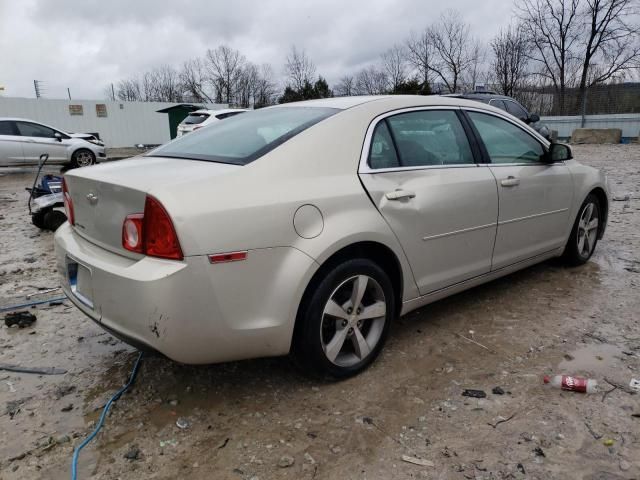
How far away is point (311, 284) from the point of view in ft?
8.18

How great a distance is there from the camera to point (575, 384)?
2.64 meters

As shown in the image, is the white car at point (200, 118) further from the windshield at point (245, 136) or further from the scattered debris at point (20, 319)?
the windshield at point (245, 136)

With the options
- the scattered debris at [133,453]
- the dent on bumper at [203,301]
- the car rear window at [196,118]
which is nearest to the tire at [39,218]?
the dent on bumper at [203,301]

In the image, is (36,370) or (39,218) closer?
(36,370)

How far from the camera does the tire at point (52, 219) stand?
6848 millimetres

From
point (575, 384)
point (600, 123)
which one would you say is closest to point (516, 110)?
point (575, 384)

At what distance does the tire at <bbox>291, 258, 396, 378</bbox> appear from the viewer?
2504 mm

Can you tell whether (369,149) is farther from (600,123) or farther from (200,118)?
(600,123)

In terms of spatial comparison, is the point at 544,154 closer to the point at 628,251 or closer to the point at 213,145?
the point at 628,251

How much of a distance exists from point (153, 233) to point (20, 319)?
226cm

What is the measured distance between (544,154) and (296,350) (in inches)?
105

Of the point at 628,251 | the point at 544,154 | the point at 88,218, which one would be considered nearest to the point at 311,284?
the point at 88,218

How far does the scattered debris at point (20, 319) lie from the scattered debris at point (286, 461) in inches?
99.7

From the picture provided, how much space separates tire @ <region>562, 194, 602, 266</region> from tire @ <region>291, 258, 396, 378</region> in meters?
2.35
